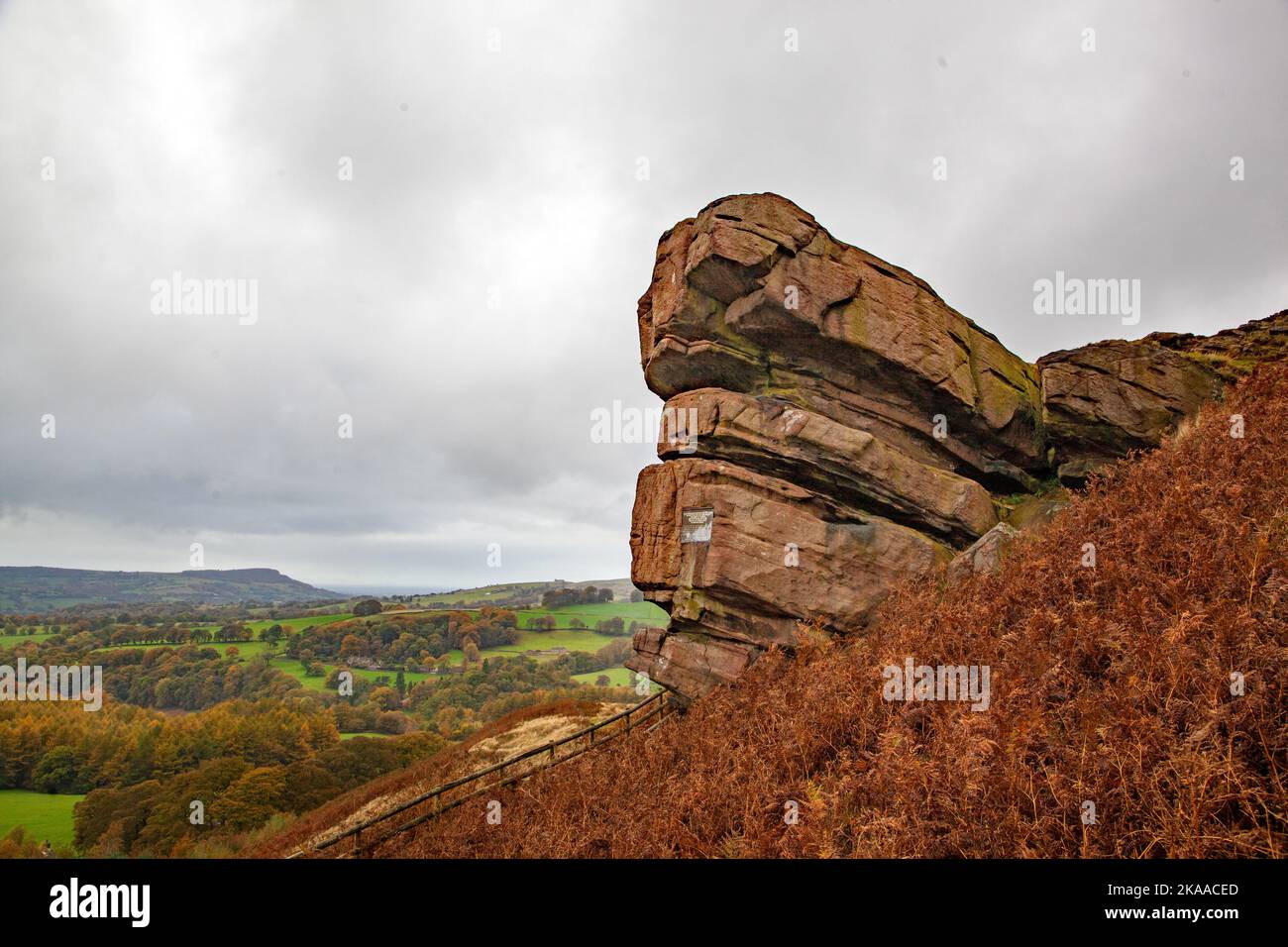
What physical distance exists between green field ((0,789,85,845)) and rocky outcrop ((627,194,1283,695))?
57.9 metres

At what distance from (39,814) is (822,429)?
7390 centimetres

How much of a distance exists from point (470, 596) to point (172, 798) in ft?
521

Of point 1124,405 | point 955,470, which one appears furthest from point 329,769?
point 1124,405

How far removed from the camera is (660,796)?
857 centimetres

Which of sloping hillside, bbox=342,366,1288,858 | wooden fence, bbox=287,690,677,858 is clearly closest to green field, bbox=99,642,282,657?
wooden fence, bbox=287,690,677,858

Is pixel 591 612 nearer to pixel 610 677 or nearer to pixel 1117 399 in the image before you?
pixel 610 677

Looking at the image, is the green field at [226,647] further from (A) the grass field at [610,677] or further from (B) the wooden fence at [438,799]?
(B) the wooden fence at [438,799]

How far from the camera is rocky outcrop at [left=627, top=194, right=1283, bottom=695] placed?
1295 cm

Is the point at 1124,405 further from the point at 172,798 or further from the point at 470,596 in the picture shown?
the point at 470,596

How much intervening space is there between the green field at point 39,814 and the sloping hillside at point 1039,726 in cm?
5573

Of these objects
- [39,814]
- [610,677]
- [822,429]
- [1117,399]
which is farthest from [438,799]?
[610,677]

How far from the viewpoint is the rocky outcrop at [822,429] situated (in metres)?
13.0

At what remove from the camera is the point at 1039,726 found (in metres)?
5.61
